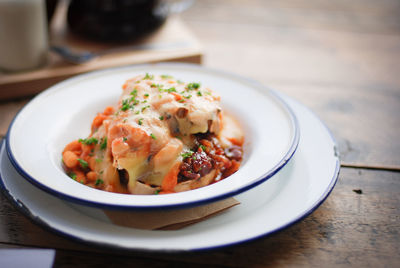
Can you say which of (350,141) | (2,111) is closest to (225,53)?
(350,141)

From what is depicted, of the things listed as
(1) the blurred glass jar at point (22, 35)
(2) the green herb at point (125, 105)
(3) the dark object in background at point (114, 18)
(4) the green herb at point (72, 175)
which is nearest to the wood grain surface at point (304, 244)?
(4) the green herb at point (72, 175)

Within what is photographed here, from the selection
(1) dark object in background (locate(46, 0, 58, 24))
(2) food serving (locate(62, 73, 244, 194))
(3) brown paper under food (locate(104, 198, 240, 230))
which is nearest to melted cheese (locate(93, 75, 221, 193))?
(2) food serving (locate(62, 73, 244, 194))

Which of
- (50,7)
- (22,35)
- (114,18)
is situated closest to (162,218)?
(22,35)

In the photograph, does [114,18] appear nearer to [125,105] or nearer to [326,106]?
[125,105]

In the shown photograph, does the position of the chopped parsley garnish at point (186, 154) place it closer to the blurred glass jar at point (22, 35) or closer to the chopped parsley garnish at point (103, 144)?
the chopped parsley garnish at point (103, 144)

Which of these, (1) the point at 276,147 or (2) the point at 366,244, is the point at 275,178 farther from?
(2) the point at 366,244

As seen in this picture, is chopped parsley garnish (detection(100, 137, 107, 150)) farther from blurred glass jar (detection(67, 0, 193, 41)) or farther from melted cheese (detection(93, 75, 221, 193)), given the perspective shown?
blurred glass jar (detection(67, 0, 193, 41))

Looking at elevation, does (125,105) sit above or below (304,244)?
above
